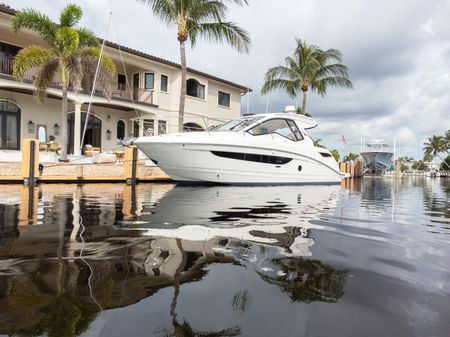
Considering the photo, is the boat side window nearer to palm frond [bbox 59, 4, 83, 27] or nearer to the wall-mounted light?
palm frond [bbox 59, 4, 83, 27]

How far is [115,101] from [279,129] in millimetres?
10961

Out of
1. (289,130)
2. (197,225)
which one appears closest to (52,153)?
(289,130)

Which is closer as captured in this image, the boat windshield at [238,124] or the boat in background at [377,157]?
the boat windshield at [238,124]

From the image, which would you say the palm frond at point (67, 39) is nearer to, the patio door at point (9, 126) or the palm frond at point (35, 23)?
the palm frond at point (35, 23)

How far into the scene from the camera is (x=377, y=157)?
40.2 meters

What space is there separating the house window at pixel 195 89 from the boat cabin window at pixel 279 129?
13.1 metres

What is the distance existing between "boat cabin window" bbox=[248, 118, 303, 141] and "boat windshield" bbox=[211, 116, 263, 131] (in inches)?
14.8

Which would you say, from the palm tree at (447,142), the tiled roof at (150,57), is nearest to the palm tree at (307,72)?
the tiled roof at (150,57)

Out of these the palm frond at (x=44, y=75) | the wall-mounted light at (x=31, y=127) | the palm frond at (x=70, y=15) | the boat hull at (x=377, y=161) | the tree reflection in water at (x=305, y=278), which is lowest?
the tree reflection in water at (x=305, y=278)

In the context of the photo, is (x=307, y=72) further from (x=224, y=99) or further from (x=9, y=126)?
(x=9, y=126)

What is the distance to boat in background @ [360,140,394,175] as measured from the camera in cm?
3975

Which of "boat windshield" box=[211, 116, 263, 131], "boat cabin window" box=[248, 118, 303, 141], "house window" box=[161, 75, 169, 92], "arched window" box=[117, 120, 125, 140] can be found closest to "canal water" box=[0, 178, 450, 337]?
"boat cabin window" box=[248, 118, 303, 141]

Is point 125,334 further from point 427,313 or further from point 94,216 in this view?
point 94,216

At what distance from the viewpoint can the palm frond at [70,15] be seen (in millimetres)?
15845
